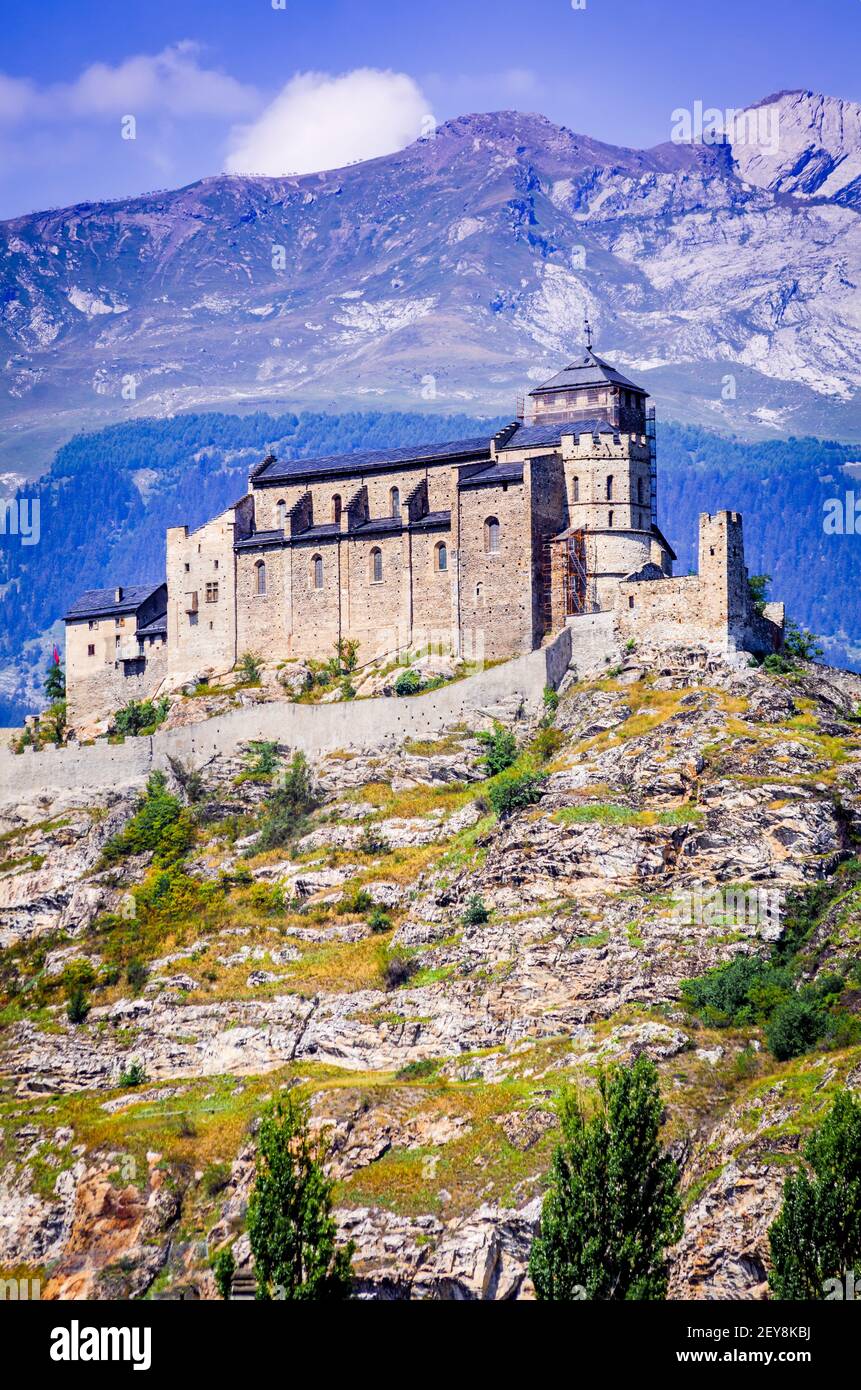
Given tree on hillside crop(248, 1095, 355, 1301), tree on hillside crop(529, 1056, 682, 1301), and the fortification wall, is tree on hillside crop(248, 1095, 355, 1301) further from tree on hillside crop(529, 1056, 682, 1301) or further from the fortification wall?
the fortification wall

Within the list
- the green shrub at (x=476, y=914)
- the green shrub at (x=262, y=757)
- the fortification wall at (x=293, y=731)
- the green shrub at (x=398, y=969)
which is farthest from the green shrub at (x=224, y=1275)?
the green shrub at (x=262, y=757)

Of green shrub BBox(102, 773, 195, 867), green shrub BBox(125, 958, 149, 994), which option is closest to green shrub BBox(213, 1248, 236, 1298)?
green shrub BBox(125, 958, 149, 994)

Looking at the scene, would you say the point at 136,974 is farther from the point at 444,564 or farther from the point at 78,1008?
the point at 444,564

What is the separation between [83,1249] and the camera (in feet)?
249

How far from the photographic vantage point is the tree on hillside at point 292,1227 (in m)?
61.9

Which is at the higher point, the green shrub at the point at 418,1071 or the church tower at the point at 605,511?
the church tower at the point at 605,511

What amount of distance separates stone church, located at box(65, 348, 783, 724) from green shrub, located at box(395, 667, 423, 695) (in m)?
2.93

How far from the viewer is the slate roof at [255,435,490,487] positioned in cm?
11019

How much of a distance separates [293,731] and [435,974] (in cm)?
2154

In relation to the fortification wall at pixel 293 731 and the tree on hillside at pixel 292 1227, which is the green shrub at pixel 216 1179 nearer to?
the tree on hillside at pixel 292 1227

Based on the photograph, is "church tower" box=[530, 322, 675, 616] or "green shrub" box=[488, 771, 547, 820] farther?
"church tower" box=[530, 322, 675, 616]

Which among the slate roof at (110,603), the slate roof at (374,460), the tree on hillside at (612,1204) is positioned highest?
the slate roof at (374,460)

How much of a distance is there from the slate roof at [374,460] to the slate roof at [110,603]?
29.6 ft
